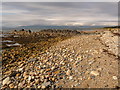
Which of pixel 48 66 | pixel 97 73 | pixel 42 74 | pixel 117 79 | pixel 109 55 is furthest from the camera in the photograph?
pixel 109 55

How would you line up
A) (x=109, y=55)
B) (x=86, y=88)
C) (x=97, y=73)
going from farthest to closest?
(x=109, y=55), (x=97, y=73), (x=86, y=88)

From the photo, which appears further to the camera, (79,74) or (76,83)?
(79,74)

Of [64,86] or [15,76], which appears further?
[15,76]

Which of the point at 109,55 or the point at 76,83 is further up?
the point at 109,55

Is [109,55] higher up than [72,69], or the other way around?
[109,55]

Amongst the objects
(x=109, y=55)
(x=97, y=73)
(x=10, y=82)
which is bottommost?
(x=10, y=82)

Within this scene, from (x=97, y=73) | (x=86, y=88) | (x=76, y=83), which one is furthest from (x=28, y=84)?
(x=97, y=73)

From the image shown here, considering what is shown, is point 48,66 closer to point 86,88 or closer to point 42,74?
point 42,74

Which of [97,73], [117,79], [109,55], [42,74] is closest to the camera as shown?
[117,79]

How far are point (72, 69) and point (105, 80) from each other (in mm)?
2294

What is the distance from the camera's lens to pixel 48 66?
9227 millimetres

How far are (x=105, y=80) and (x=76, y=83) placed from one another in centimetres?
159

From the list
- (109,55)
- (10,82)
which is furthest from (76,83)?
(109,55)

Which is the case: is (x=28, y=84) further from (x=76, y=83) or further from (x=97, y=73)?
(x=97, y=73)
